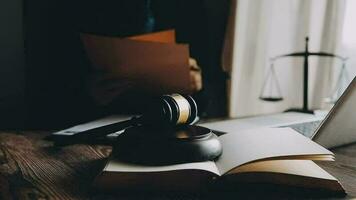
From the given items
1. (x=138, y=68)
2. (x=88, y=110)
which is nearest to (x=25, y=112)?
(x=88, y=110)

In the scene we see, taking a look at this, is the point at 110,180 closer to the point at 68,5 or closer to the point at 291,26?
the point at 68,5

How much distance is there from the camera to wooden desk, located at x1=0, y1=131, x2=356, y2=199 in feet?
2.03

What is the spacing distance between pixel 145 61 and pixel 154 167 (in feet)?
2.24

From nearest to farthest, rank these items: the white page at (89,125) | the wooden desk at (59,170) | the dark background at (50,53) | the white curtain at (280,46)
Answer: the wooden desk at (59,170) → the white page at (89,125) → the dark background at (50,53) → the white curtain at (280,46)

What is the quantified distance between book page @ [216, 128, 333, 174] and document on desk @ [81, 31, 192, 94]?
18.8 inches

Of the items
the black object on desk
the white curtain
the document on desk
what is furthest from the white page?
the white curtain

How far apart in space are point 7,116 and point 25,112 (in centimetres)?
6

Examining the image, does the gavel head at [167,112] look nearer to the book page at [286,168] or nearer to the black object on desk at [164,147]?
the black object on desk at [164,147]

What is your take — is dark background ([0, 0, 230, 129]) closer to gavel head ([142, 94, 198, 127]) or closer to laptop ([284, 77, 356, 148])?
laptop ([284, 77, 356, 148])

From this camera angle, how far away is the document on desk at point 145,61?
1288 millimetres

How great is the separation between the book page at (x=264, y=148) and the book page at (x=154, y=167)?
0.07 ft

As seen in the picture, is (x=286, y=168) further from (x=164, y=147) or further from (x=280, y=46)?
(x=280, y=46)

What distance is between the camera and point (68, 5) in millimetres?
1576

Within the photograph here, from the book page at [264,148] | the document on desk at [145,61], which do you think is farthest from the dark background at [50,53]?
A: the book page at [264,148]
